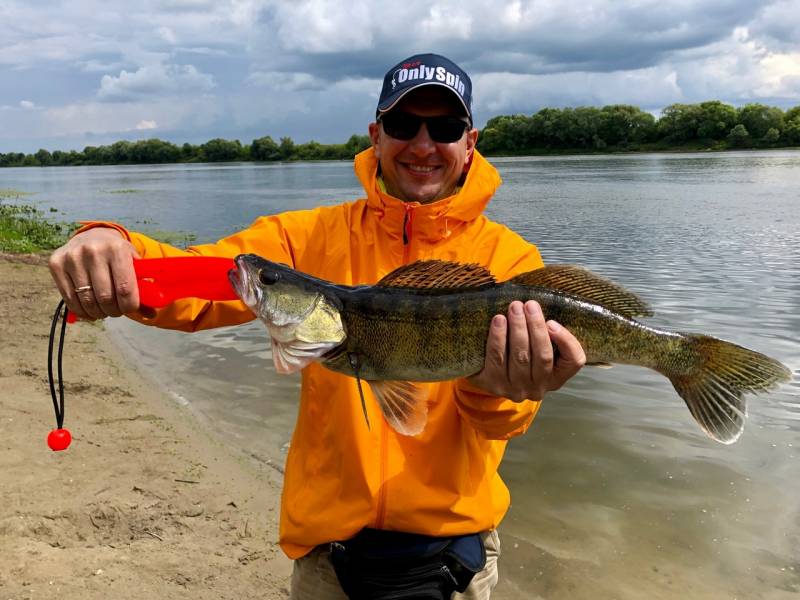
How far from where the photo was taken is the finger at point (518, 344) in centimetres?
255

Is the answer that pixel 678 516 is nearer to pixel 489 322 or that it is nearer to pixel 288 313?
pixel 489 322

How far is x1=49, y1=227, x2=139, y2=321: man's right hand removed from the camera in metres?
2.24

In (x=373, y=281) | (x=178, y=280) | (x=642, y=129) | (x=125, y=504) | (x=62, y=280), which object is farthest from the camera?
(x=642, y=129)

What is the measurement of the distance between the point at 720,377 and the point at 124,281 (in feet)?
8.79

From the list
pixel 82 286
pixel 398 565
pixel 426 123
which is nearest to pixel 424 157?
pixel 426 123

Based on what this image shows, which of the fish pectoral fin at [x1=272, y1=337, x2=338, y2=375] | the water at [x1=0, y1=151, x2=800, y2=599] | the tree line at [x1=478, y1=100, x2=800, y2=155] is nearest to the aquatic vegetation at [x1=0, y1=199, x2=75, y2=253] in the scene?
the water at [x1=0, y1=151, x2=800, y2=599]

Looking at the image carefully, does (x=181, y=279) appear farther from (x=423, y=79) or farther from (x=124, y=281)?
(x=423, y=79)

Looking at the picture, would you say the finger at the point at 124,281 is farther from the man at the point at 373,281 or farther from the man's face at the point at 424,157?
the man's face at the point at 424,157

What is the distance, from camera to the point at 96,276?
2256mm

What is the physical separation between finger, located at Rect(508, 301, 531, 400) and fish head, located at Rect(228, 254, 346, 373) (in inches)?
28.3

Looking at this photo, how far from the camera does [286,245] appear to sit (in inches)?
128

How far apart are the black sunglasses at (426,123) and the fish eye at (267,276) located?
3.73 feet

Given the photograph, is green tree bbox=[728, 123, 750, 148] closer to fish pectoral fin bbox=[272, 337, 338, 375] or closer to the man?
the man

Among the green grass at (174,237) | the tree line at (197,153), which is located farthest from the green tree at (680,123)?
the green grass at (174,237)
